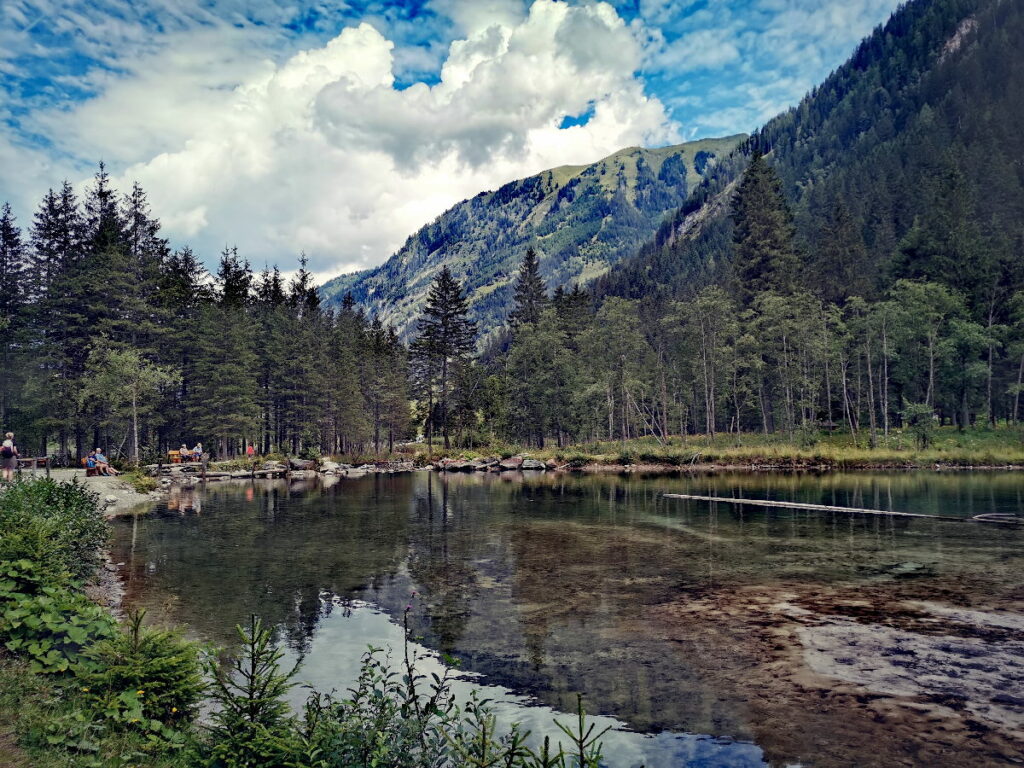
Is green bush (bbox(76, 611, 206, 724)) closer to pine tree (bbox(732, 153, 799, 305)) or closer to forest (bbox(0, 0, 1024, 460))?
forest (bbox(0, 0, 1024, 460))

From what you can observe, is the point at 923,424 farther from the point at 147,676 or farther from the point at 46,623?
the point at 46,623

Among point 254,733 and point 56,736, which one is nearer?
point 254,733

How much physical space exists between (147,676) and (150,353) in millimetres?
63850

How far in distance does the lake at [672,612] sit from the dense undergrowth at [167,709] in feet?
2.75

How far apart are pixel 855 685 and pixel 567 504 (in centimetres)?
2520

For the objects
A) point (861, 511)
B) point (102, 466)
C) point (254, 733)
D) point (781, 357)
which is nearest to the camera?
point (254, 733)

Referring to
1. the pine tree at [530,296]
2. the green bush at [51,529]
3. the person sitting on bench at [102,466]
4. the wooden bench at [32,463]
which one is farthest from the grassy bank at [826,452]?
the green bush at [51,529]

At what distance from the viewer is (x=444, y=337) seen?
80.9 meters

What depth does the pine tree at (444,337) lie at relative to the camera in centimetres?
7975

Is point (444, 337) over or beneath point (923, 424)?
over

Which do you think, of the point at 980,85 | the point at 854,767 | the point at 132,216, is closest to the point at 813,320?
the point at 854,767

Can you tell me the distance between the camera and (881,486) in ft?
130

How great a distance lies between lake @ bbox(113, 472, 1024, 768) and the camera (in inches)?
320

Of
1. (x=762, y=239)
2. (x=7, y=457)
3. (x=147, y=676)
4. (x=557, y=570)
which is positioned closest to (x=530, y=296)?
(x=762, y=239)
